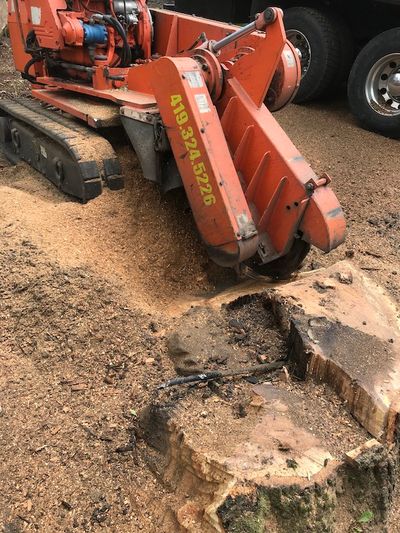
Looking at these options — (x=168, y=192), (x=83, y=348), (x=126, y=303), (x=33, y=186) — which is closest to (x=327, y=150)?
(x=168, y=192)

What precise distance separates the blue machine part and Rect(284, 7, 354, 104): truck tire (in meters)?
3.62

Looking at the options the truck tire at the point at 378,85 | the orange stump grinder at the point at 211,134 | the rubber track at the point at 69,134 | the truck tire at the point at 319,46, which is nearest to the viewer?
the orange stump grinder at the point at 211,134

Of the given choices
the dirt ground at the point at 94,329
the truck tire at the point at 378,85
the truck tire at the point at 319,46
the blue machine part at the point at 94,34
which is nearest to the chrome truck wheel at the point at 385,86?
the truck tire at the point at 378,85

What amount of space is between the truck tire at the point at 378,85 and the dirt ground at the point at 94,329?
2.08m

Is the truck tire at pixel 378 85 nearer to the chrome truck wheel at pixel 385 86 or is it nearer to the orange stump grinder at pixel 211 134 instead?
the chrome truck wheel at pixel 385 86

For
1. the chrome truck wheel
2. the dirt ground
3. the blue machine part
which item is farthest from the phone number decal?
the chrome truck wheel

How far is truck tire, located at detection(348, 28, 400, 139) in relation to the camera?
21.1 ft

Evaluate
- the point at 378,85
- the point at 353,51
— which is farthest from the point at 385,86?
the point at 353,51

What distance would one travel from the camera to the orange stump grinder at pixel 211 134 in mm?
3273

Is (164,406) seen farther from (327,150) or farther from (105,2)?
(327,150)

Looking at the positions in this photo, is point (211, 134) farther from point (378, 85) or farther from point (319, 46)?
point (319, 46)

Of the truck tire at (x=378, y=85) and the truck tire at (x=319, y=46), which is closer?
the truck tire at (x=378, y=85)

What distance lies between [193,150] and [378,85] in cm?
431

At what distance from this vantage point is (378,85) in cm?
669
